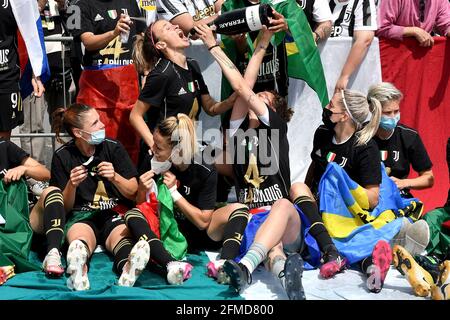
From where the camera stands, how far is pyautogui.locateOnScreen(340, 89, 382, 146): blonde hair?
620cm

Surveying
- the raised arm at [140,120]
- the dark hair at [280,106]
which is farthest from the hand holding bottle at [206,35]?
the raised arm at [140,120]

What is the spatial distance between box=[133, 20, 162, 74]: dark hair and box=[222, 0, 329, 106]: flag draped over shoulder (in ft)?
1.88

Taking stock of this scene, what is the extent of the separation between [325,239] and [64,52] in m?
3.28

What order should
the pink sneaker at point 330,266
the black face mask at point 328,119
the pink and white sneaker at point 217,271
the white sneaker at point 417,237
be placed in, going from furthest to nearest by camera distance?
the black face mask at point 328,119, the white sneaker at point 417,237, the pink sneaker at point 330,266, the pink and white sneaker at point 217,271

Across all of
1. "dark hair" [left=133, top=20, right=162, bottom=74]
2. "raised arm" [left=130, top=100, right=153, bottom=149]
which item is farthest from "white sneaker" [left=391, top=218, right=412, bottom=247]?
"dark hair" [left=133, top=20, right=162, bottom=74]

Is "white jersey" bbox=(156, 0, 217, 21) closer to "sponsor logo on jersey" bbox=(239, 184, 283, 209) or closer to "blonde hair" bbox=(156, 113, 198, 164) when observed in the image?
"blonde hair" bbox=(156, 113, 198, 164)

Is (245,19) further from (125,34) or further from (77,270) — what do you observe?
(77,270)

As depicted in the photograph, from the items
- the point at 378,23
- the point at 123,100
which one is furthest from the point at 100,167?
the point at 378,23

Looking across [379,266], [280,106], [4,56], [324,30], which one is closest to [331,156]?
[280,106]

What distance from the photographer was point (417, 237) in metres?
5.90

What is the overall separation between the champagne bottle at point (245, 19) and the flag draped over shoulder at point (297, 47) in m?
0.39

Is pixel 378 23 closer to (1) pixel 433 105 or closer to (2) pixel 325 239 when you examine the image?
(1) pixel 433 105

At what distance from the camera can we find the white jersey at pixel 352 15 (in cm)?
719

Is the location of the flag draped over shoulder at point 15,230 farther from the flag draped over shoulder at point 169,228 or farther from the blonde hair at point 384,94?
the blonde hair at point 384,94
